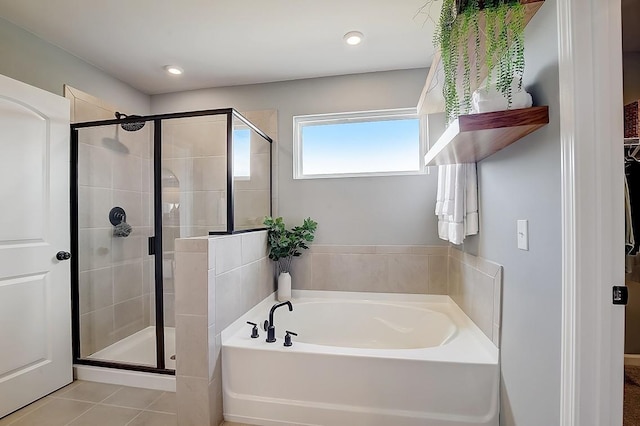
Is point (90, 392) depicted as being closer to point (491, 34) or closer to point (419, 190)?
point (419, 190)

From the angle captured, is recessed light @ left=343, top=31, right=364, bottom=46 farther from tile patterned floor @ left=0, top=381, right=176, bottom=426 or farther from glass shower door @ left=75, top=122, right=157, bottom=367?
tile patterned floor @ left=0, top=381, right=176, bottom=426

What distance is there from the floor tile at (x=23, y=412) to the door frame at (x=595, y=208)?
9.35ft

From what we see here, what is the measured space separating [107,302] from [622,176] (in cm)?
330

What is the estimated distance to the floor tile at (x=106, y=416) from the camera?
5.47ft

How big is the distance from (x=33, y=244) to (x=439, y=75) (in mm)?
2871

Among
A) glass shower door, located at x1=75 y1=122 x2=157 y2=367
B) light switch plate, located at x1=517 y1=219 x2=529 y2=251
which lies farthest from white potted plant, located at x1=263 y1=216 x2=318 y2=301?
light switch plate, located at x1=517 y1=219 x2=529 y2=251

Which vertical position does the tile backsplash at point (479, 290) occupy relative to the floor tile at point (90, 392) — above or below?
above

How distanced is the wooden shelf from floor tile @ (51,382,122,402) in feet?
9.87

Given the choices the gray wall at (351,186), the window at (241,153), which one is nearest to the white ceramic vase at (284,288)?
the gray wall at (351,186)

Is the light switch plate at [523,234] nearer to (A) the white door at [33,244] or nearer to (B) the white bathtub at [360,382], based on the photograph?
(B) the white bathtub at [360,382]

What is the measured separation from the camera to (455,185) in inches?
69.9

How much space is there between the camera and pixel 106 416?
5.65 ft

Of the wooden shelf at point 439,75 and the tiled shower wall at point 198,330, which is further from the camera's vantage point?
the tiled shower wall at point 198,330

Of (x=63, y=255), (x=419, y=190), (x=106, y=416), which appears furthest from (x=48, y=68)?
(x=419, y=190)
